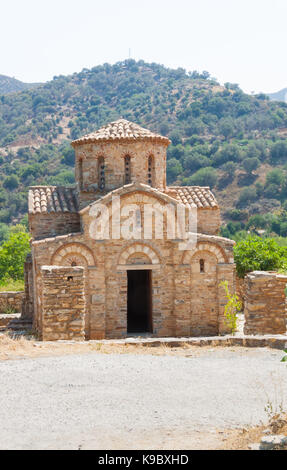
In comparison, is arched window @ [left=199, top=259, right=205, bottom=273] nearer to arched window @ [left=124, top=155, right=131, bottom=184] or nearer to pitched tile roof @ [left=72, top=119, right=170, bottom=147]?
arched window @ [left=124, top=155, right=131, bottom=184]

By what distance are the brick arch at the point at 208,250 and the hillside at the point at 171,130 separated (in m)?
38.0

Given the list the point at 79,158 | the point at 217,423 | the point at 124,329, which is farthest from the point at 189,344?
the point at 79,158

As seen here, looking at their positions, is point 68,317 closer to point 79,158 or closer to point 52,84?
point 79,158

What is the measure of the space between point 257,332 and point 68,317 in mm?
3892

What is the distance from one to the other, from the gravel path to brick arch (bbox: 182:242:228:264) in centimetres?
759

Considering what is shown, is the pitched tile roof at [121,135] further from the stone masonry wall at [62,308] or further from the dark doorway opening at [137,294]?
the stone masonry wall at [62,308]

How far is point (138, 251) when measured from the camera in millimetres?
16031

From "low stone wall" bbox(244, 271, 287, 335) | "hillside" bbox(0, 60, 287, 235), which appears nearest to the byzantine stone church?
"low stone wall" bbox(244, 271, 287, 335)

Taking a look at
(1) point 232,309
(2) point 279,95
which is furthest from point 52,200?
(2) point 279,95

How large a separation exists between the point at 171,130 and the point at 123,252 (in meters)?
57.3

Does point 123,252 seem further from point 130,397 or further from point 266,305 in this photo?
point 130,397

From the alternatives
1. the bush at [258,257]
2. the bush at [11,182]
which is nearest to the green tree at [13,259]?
the bush at [258,257]

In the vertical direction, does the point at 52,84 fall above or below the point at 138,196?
above

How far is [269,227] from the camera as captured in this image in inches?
1983
